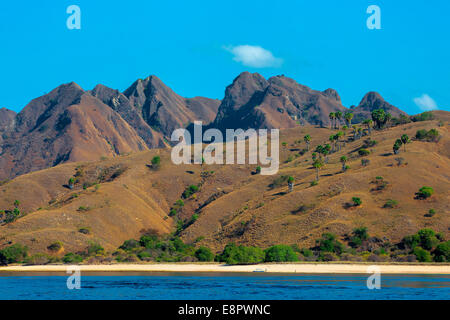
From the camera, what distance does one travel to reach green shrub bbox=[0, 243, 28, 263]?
366 ft

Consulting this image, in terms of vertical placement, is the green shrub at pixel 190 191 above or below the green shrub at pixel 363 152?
below

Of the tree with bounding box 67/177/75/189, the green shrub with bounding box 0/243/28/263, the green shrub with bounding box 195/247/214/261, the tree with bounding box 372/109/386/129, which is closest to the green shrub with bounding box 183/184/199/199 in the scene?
the tree with bounding box 67/177/75/189

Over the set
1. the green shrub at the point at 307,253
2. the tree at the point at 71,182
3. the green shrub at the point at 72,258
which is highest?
the tree at the point at 71,182

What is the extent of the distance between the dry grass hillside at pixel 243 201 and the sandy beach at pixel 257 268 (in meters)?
16.4

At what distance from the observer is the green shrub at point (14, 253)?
366 feet

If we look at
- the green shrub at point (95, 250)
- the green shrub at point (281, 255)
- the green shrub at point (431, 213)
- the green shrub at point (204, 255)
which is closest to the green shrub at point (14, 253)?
the green shrub at point (95, 250)

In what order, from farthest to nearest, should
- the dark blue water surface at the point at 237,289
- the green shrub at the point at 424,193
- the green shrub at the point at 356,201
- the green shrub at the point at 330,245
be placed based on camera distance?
1. the green shrub at the point at 356,201
2. the green shrub at the point at 424,193
3. the green shrub at the point at 330,245
4. the dark blue water surface at the point at 237,289

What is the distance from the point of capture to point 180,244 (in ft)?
411

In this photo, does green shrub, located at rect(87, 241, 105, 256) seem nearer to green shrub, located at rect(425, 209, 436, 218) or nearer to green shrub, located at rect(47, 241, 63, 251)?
green shrub, located at rect(47, 241, 63, 251)

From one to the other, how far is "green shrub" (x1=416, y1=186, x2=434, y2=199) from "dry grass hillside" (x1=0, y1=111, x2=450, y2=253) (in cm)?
140

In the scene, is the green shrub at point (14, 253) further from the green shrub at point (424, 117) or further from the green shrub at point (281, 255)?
the green shrub at point (424, 117)

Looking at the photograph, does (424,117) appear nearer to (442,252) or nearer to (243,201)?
(243,201)
